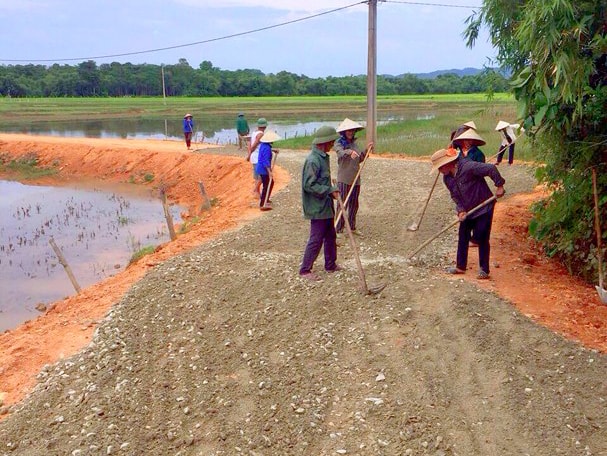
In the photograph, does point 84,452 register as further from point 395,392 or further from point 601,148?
point 601,148

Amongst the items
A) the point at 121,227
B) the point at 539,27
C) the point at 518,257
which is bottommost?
the point at 121,227

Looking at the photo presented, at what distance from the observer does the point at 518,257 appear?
25.7 ft

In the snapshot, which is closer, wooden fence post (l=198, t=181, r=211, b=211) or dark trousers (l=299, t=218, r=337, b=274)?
dark trousers (l=299, t=218, r=337, b=274)

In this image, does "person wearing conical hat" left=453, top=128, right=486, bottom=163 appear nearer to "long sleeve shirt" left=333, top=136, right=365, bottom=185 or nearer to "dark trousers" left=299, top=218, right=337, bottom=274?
"long sleeve shirt" left=333, top=136, right=365, bottom=185

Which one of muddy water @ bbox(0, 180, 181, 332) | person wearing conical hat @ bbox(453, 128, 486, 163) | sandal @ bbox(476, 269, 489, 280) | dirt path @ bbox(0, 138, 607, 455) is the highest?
person wearing conical hat @ bbox(453, 128, 486, 163)

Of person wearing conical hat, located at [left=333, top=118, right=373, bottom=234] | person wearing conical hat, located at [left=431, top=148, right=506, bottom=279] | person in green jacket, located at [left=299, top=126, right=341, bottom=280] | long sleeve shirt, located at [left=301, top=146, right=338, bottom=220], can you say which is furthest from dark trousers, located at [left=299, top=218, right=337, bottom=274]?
person wearing conical hat, located at [left=333, top=118, right=373, bottom=234]

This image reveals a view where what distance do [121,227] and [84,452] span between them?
10917 mm

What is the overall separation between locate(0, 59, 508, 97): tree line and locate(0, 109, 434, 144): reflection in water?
26.4m

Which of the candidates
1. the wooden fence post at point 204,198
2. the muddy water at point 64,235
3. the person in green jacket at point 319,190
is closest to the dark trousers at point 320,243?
the person in green jacket at point 319,190

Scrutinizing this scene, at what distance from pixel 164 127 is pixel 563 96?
31.9 metres

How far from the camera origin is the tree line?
6312cm

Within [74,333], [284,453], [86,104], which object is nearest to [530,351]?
[284,453]

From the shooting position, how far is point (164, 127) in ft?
115

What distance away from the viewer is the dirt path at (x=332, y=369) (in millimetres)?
4387
